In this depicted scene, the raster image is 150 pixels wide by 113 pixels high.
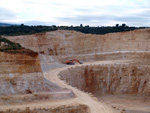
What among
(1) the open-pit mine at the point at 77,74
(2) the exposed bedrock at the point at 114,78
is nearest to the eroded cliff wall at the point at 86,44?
(1) the open-pit mine at the point at 77,74

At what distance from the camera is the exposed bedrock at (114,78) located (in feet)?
122

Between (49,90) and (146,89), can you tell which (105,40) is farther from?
(49,90)

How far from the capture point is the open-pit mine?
19.5 metres

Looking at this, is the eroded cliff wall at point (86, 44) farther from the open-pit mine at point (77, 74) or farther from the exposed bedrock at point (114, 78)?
the exposed bedrock at point (114, 78)

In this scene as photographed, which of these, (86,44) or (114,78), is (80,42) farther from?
(114,78)

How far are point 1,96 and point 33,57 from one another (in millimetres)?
4504

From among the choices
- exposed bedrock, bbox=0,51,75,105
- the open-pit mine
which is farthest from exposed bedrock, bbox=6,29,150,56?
exposed bedrock, bbox=0,51,75,105

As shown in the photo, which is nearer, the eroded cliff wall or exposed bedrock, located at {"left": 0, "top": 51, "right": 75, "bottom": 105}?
exposed bedrock, located at {"left": 0, "top": 51, "right": 75, "bottom": 105}

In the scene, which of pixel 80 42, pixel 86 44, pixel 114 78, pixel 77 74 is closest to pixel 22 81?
pixel 77 74

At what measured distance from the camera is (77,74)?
119ft

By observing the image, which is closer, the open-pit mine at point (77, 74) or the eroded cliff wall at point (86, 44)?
the open-pit mine at point (77, 74)

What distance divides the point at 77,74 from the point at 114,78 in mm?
6476

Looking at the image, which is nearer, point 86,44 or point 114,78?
point 114,78

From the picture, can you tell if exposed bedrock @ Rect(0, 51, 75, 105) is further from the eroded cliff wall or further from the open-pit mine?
the eroded cliff wall
